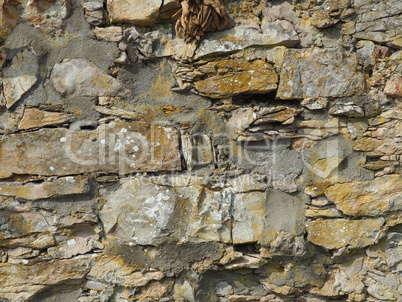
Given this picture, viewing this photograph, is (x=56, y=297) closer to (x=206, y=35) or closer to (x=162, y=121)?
(x=162, y=121)

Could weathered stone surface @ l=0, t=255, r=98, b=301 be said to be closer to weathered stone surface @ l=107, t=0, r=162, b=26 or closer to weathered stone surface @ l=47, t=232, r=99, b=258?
weathered stone surface @ l=47, t=232, r=99, b=258

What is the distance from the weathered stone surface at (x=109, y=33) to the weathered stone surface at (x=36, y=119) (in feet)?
2.03

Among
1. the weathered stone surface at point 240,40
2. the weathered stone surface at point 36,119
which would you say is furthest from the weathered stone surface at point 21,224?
the weathered stone surface at point 240,40

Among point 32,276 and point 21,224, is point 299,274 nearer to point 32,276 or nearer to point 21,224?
point 32,276

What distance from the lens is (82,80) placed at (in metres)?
2.22

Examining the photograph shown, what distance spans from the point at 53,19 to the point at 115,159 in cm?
102

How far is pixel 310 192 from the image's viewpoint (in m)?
2.31

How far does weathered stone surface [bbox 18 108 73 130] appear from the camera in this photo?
2.20 m

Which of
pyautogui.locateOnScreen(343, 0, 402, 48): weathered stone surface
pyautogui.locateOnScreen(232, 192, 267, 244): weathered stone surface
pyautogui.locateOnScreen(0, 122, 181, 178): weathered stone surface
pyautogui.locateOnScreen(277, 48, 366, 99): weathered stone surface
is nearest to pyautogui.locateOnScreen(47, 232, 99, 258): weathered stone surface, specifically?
pyautogui.locateOnScreen(0, 122, 181, 178): weathered stone surface

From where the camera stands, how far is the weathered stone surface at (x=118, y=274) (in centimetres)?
223

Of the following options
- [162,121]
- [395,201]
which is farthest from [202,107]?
[395,201]

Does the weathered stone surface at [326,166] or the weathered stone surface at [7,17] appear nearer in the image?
the weathered stone surface at [7,17]

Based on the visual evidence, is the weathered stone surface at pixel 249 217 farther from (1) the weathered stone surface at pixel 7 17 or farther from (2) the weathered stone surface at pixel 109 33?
(1) the weathered stone surface at pixel 7 17

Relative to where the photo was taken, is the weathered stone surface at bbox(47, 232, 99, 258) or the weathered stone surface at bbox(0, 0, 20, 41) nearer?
the weathered stone surface at bbox(0, 0, 20, 41)
